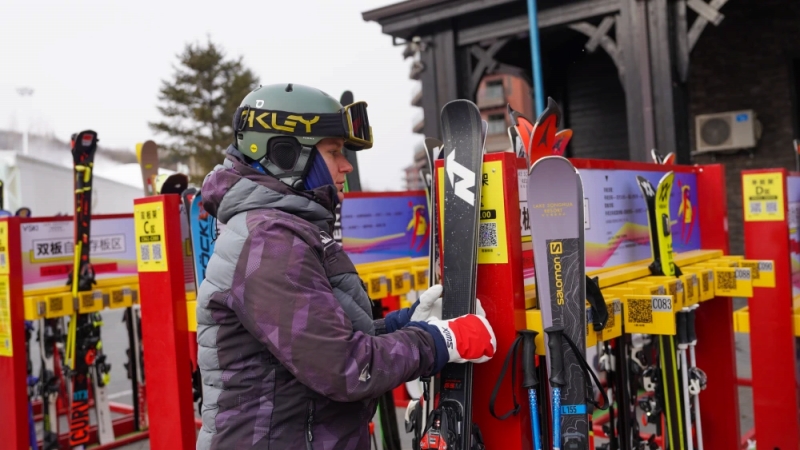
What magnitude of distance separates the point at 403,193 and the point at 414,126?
55206 mm

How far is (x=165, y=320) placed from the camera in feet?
11.2

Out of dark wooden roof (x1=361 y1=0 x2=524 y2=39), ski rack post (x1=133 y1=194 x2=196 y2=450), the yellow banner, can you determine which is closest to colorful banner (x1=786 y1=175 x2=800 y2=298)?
ski rack post (x1=133 y1=194 x2=196 y2=450)

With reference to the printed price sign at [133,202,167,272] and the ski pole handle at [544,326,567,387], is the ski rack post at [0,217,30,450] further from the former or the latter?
the ski pole handle at [544,326,567,387]

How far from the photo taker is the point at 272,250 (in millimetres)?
1732

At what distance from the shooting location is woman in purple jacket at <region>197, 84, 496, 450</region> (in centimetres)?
171

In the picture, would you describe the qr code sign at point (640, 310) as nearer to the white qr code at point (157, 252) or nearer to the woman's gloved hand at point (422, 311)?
the woman's gloved hand at point (422, 311)

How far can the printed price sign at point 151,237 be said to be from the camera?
340 cm

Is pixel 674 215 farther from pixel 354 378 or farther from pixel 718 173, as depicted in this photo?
pixel 354 378

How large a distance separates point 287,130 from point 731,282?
258 centimetres

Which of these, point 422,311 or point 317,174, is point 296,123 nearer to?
point 317,174

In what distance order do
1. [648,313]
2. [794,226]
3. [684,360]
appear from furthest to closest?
[794,226] < [684,360] < [648,313]

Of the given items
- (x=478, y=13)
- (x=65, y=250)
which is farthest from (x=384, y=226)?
(x=478, y=13)

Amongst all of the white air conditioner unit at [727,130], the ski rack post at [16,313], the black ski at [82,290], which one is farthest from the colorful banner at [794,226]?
the white air conditioner unit at [727,130]

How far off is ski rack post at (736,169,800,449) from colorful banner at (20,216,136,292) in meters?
4.47
